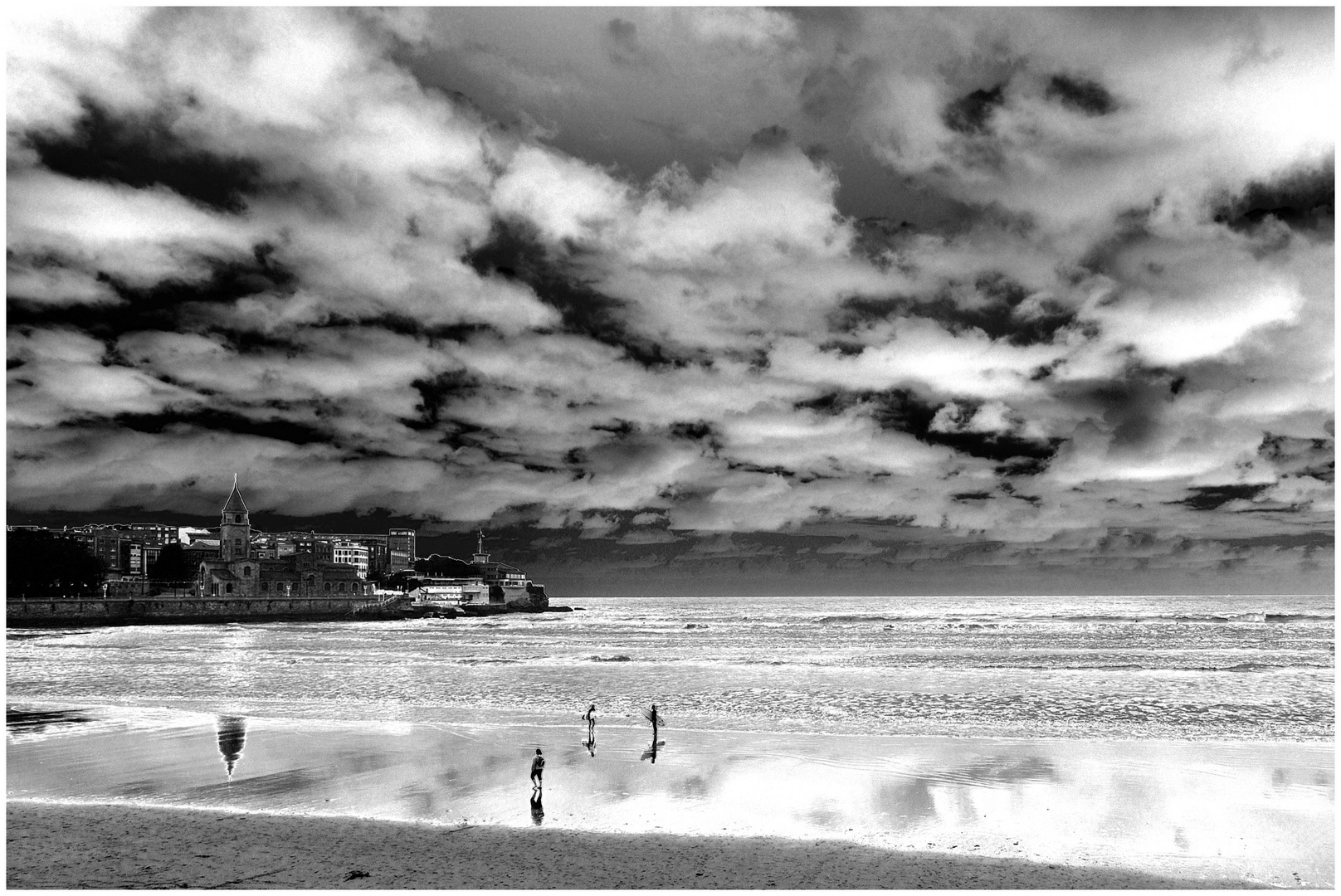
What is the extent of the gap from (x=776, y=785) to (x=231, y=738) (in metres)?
15.1

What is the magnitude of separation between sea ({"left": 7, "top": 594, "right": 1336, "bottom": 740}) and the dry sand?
37.8 feet

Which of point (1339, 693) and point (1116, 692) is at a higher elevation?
point (1339, 693)

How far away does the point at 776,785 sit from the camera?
1723 cm

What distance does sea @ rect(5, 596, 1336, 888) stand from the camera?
14414mm

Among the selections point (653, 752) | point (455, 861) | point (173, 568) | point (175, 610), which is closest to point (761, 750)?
point (653, 752)

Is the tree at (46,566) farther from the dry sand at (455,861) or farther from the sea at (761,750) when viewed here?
the dry sand at (455,861)

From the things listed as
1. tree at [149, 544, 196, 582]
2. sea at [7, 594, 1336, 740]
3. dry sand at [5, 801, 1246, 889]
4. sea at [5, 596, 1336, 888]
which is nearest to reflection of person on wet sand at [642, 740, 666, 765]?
sea at [5, 596, 1336, 888]

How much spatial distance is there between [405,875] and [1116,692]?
29.5 m

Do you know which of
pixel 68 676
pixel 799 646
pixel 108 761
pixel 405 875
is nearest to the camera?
pixel 405 875

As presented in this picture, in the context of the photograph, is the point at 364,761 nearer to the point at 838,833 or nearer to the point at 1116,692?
the point at 838,833

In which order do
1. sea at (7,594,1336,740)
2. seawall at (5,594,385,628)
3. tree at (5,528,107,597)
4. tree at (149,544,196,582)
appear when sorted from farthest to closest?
tree at (149,544,196,582)
tree at (5,528,107,597)
seawall at (5,594,385,628)
sea at (7,594,1336,740)

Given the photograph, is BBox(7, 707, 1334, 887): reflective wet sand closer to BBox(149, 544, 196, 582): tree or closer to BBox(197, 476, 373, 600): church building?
BBox(197, 476, 373, 600): church building

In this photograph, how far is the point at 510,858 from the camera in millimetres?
12562

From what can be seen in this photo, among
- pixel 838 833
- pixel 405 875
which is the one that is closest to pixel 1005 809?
pixel 838 833
